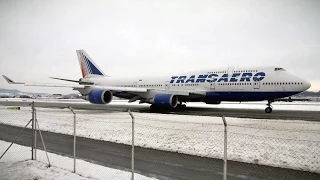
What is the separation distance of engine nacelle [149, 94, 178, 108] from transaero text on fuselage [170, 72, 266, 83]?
11.0ft

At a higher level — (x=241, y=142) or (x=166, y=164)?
(x=241, y=142)

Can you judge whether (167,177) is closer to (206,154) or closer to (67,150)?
(206,154)

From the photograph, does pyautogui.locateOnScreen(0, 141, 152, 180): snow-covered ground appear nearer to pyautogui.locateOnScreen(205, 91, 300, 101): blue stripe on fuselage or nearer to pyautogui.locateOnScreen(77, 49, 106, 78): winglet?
pyautogui.locateOnScreen(205, 91, 300, 101): blue stripe on fuselage

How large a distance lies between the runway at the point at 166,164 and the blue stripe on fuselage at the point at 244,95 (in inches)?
576

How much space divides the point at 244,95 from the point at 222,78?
8.67 ft

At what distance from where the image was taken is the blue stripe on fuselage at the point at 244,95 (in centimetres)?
2000

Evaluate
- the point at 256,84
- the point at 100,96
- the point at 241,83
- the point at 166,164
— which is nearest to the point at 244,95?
the point at 241,83

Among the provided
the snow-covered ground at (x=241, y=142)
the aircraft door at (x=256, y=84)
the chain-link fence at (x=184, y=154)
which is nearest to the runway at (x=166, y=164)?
the chain-link fence at (x=184, y=154)

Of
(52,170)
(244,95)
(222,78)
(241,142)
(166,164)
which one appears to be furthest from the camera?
(222,78)

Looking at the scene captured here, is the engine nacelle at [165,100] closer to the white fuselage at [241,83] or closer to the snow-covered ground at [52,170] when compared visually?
the white fuselage at [241,83]

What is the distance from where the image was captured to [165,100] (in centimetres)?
2116

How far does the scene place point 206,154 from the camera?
8.23 metres

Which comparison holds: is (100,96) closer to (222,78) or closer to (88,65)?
(222,78)

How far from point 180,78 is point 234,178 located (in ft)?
64.6
